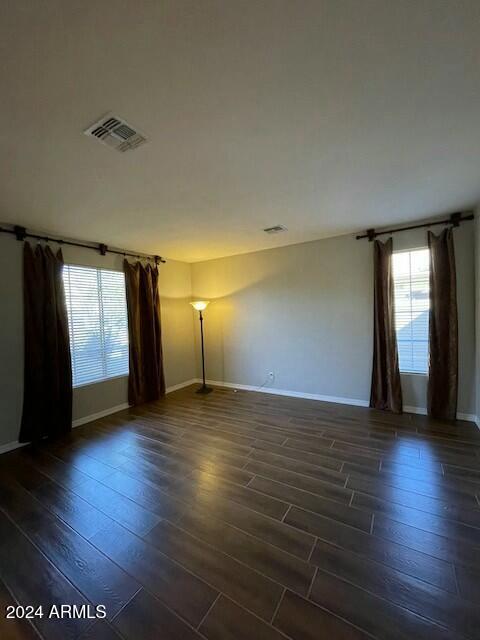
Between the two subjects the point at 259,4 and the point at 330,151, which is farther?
the point at 330,151

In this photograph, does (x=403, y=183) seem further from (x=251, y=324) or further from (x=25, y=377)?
(x=25, y=377)

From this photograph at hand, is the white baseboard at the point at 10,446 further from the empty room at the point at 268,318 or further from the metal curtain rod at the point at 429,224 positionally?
the metal curtain rod at the point at 429,224

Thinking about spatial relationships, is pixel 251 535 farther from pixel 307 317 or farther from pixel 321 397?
pixel 307 317

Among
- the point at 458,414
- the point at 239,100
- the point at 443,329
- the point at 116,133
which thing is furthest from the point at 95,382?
the point at 458,414

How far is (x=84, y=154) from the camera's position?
5.38 feet

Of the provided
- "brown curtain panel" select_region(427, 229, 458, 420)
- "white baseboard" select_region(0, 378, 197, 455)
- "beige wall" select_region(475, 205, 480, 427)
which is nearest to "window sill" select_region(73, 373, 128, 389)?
"white baseboard" select_region(0, 378, 197, 455)

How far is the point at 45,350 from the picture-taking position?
3.04 meters

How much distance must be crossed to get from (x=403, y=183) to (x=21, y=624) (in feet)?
12.0

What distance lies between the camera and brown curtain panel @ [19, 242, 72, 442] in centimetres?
291

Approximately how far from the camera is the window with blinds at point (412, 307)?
3.19m

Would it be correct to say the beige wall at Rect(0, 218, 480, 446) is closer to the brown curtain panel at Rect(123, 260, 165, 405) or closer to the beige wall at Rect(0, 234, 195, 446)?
the beige wall at Rect(0, 234, 195, 446)

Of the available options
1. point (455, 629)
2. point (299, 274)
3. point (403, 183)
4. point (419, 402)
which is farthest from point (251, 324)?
point (455, 629)

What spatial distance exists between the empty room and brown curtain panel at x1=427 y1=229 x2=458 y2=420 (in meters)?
0.03

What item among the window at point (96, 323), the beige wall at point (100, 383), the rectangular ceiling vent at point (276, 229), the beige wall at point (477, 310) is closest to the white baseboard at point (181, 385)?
the beige wall at point (100, 383)
